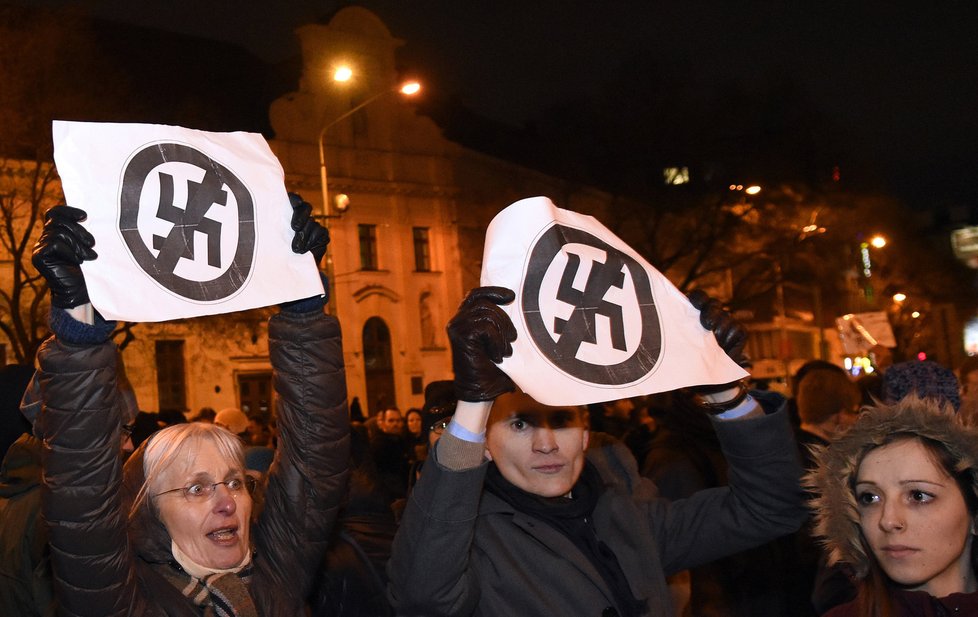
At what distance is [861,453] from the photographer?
121 inches

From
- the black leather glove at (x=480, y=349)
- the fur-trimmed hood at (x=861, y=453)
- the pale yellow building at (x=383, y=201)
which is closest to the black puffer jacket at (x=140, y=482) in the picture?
the black leather glove at (x=480, y=349)

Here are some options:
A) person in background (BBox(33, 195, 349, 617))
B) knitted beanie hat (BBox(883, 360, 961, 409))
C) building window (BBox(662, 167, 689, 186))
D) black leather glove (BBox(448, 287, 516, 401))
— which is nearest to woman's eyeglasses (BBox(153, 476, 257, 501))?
person in background (BBox(33, 195, 349, 617))

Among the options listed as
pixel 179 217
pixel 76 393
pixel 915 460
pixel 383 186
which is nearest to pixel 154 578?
pixel 76 393

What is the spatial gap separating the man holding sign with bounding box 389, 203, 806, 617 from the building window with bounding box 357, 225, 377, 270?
34344 mm

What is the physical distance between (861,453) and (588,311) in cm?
83

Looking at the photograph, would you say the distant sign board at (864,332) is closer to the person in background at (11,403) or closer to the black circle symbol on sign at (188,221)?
the person in background at (11,403)

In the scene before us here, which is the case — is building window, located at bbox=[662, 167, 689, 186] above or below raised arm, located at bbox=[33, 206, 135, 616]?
above

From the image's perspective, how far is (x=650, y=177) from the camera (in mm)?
31734

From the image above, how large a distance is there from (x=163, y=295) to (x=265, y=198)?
49 cm

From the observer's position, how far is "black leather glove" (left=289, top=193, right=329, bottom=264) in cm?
335

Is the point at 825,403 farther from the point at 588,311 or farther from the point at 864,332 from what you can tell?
the point at 864,332

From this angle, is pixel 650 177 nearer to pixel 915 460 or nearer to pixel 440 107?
pixel 440 107

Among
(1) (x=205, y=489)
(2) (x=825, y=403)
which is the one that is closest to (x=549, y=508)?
(1) (x=205, y=489)

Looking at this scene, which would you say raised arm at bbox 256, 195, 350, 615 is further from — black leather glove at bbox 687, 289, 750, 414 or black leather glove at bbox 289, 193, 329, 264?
black leather glove at bbox 687, 289, 750, 414
